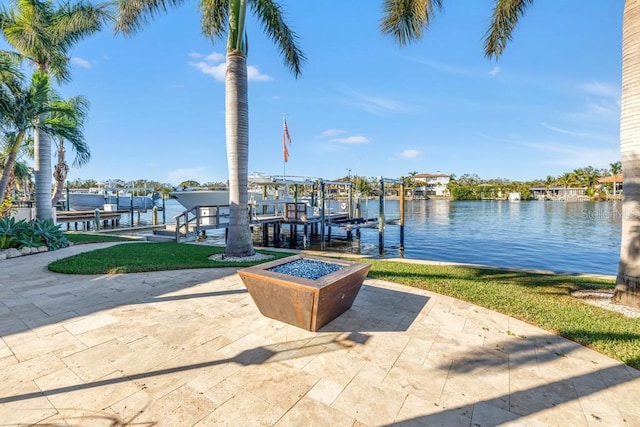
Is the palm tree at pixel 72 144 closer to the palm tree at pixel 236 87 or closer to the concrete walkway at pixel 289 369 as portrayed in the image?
the palm tree at pixel 236 87

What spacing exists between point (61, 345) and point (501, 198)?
320ft

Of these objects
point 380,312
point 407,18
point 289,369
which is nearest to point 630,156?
point 380,312

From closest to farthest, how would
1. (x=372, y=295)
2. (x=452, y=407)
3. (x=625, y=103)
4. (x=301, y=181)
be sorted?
1. (x=452, y=407)
2. (x=625, y=103)
3. (x=372, y=295)
4. (x=301, y=181)

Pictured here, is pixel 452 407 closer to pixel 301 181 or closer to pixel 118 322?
pixel 118 322

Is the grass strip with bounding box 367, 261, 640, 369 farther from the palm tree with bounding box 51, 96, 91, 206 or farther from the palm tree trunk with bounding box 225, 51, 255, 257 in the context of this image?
the palm tree with bounding box 51, 96, 91, 206

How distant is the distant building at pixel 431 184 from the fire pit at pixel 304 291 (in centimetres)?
9865

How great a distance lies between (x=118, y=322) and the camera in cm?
421

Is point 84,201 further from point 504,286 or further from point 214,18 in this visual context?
point 504,286

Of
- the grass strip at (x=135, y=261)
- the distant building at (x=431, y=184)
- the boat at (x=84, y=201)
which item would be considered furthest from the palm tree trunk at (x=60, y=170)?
the distant building at (x=431, y=184)

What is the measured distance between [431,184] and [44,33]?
10964 centimetres

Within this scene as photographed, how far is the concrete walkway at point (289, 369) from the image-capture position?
8.30ft

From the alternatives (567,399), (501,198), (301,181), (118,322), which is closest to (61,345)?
(118,322)

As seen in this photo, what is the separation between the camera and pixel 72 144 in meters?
10.6

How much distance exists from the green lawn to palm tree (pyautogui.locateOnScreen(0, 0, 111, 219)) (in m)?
Result: 4.82
